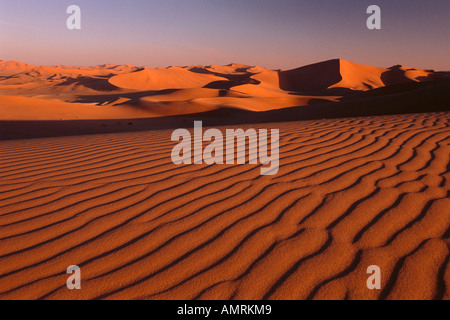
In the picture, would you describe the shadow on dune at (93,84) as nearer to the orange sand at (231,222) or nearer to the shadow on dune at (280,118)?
the shadow on dune at (280,118)

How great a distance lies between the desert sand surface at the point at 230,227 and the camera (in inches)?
60.0

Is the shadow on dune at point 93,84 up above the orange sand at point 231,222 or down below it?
above

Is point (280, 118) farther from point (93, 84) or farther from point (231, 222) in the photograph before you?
point (93, 84)

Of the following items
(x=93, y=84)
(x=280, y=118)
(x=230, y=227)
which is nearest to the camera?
(x=230, y=227)

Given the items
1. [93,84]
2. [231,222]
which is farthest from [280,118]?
[93,84]

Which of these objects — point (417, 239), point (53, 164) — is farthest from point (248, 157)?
point (53, 164)

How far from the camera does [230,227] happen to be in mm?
2004

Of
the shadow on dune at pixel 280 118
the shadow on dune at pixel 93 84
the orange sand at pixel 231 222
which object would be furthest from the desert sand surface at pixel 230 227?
the shadow on dune at pixel 93 84

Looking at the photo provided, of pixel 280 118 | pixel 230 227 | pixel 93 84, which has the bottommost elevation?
pixel 230 227

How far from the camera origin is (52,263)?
5.48ft

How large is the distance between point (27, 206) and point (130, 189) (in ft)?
2.49

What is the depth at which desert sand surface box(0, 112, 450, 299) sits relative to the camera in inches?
60.0

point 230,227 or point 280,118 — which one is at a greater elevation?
point 280,118
